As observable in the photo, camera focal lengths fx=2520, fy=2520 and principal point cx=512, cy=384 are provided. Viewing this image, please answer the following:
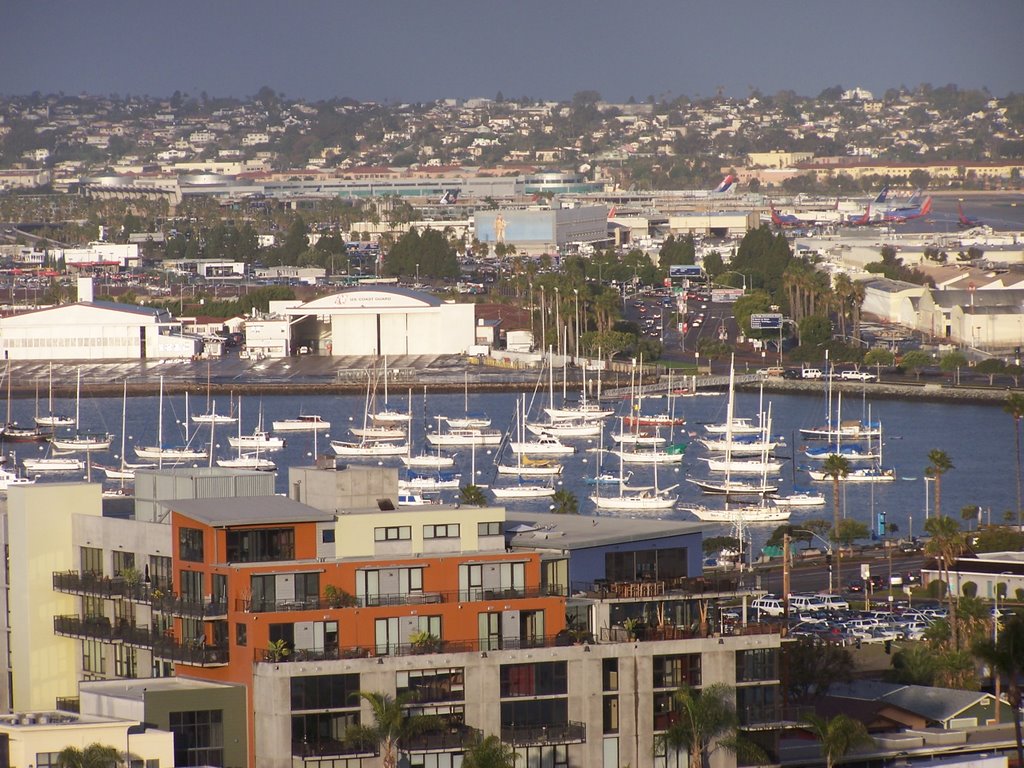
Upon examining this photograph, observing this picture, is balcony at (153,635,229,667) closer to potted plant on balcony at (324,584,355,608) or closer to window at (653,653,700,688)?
potted plant on balcony at (324,584,355,608)

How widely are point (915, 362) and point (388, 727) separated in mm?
41770

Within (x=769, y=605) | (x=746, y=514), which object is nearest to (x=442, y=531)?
(x=769, y=605)

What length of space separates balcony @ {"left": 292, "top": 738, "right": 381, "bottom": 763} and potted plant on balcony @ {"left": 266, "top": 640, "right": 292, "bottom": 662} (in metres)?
0.42

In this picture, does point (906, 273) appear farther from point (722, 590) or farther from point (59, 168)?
point (59, 168)

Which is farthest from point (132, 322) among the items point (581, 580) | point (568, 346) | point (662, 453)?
point (581, 580)

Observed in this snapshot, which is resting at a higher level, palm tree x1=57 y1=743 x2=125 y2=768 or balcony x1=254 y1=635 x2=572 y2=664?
balcony x1=254 y1=635 x2=572 y2=664

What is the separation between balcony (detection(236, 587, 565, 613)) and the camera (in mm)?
12453

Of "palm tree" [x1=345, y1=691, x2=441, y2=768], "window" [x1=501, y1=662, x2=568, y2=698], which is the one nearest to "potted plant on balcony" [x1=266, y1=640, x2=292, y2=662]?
"palm tree" [x1=345, y1=691, x2=441, y2=768]

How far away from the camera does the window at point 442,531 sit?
1318cm

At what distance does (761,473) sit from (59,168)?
134625 mm

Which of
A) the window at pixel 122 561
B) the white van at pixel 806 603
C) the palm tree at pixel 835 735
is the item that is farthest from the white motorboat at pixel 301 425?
the palm tree at pixel 835 735

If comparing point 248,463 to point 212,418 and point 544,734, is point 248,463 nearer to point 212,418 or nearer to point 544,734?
point 212,418

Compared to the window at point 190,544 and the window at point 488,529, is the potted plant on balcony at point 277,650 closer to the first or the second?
the window at point 190,544

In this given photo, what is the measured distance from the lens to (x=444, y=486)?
36.4m
